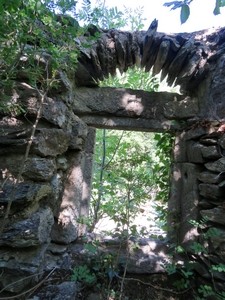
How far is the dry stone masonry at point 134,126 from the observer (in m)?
1.85

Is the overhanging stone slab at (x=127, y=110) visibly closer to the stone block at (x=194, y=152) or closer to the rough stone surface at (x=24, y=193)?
the stone block at (x=194, y=152)

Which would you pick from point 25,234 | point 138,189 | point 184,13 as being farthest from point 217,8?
point 138,189

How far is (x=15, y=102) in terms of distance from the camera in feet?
5.52

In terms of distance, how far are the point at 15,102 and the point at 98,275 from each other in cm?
158

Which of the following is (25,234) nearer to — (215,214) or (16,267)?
(16,267)

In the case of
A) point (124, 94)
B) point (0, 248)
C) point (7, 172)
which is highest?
point (124, 94)

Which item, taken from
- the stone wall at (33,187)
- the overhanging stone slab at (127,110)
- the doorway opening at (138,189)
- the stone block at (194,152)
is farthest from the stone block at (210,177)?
the stone wall at (33,187)

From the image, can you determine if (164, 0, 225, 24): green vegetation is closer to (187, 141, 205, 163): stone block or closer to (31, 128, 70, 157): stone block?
(31, 128, 70, 157): stone block

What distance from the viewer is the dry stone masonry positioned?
6.06ft

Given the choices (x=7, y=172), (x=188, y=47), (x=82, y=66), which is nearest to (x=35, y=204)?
(x=7, y=172)

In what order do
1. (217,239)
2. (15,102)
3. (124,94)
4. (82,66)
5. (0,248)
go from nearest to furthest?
1. (0,248)
2. (15,102)
3. (217,239)
4. (82,66)
5. (124,94)

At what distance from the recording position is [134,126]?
271 cm

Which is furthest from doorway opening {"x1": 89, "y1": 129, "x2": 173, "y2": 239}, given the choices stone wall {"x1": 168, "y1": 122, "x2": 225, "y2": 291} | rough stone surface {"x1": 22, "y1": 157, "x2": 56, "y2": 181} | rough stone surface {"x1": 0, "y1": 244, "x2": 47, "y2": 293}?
rough stone surface {"x1": 0, "y1": 244, "x2": 47, "y2": 293}

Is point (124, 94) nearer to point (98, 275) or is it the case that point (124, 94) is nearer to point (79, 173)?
point (79, 173)
